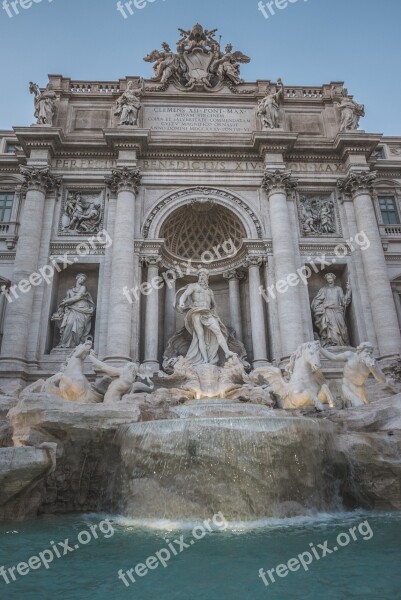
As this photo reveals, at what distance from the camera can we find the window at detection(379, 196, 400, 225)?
63.4 ft

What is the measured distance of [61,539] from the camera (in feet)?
18.3

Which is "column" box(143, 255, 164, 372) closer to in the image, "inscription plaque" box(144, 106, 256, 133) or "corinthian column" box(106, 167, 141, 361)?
"corinthian column" box(106, 167, 141, 361)

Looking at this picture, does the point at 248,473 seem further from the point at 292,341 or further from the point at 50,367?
the point at 50,367

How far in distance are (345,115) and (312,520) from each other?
18199 millimetres

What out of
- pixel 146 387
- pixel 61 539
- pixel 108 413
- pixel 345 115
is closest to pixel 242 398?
pixel 146 387

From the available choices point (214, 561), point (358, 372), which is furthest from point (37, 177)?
point (214, 561)

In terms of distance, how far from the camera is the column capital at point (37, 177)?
684 inches

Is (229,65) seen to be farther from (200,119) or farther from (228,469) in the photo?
(228,469)

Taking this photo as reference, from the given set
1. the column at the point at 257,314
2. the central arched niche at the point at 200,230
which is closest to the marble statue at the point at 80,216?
the central arched niche at the point at 200,230

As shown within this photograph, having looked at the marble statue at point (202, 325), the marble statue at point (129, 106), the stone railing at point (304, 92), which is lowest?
the marble statue at point (202, 325)

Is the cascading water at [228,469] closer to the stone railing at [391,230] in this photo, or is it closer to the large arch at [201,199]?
the large arch at [201,199]

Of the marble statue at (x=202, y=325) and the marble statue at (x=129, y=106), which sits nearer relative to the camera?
the marble statue at (x=202, y=325)

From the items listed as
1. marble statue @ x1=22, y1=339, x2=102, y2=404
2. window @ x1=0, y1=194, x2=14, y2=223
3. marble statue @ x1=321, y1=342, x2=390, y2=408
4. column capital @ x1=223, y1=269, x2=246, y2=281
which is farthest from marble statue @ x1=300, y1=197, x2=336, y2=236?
window @ x1=0, y1=194, x2=14, y2=223

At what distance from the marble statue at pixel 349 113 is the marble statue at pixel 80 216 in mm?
11541
